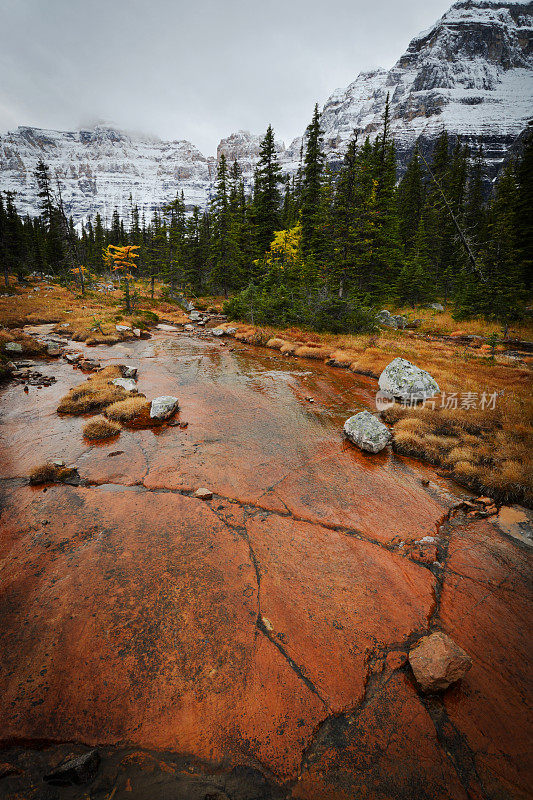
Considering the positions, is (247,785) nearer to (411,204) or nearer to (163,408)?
(163,408)

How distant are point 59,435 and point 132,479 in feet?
10.0

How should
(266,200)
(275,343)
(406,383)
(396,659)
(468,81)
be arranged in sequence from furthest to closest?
1. (468,81)
2. (266,200)
3. (275,343)
4. (406,383)
5. (396,659)

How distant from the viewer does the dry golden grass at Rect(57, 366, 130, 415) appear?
863cm

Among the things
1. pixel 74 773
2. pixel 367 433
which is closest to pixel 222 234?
pixel 367 433

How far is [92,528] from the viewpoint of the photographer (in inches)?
182

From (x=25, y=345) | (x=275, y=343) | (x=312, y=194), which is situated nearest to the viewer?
(x=25, y=345)

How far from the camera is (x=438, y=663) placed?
9.50 feet

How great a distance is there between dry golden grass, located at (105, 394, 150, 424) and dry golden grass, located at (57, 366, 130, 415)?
20.0 inches

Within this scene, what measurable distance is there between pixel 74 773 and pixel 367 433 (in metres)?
6.87

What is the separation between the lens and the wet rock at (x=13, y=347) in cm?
1353

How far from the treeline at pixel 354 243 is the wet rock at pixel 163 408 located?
13.0 m

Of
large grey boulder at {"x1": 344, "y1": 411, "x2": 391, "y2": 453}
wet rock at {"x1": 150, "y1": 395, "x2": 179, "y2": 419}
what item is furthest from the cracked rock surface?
wet rock at {"x1": 150, "y1": 395, "x2": 179, "y2": 419}

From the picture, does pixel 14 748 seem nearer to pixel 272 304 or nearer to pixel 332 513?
pixel 332 513

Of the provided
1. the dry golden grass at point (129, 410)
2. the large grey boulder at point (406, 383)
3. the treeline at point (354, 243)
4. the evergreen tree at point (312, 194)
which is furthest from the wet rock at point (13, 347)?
the evergreen tree at point (312, 194)
